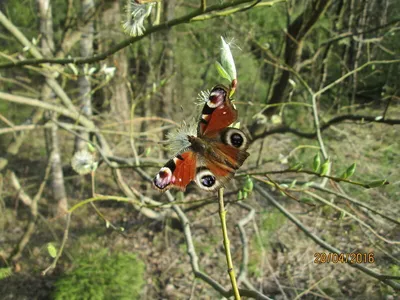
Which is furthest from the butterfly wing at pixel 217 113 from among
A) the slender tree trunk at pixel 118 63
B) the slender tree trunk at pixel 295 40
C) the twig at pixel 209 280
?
the slender tree trunk at pixel 118 63

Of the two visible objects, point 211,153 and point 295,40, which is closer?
point 211,153

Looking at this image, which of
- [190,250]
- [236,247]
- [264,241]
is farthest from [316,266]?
[190,250]

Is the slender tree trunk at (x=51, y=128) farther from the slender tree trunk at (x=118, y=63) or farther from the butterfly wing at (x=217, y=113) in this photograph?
the butterfly wing at (x=217, y=113)

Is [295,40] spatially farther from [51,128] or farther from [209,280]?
[51,128]

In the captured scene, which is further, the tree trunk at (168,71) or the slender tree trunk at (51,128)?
the tree trunk at (168,71)

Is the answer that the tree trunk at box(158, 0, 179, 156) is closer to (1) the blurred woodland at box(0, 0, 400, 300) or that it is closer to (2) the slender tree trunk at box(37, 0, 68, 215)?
(1) the blurred woodland at box(0, 0, 400, 300)

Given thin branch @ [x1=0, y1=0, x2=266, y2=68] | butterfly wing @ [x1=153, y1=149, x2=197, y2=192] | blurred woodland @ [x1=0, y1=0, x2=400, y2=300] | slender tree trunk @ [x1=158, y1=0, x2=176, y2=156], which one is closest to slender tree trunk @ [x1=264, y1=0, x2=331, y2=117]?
blurred woodland @ [x1=0, y1=0, x2=400, y2=300]

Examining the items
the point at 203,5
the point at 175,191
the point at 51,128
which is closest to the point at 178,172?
the point at 203,5
